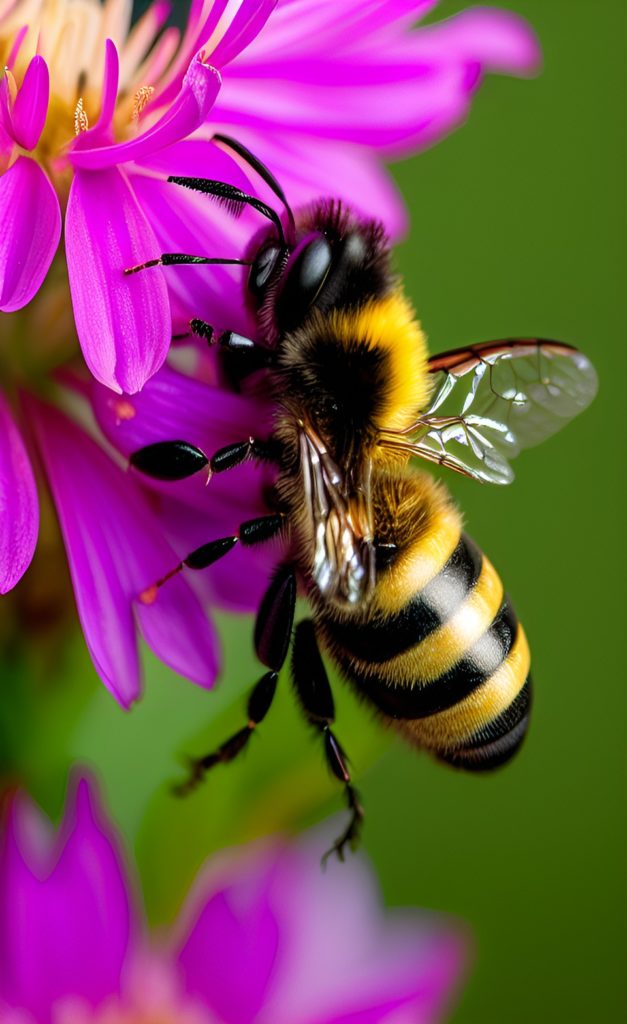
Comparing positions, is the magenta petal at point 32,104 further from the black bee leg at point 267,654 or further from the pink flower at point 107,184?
the black bee leg at point 267,654

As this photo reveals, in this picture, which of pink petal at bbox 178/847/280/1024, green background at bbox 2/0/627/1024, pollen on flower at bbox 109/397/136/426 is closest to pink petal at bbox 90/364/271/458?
pollen on flower at bbox 109/397/136/426

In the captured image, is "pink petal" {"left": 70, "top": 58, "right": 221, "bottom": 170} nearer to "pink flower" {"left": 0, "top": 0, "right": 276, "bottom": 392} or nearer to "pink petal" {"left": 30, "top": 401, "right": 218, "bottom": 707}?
"pink flower" {"left": 0, "top": 0, "right": 276, "bottom": 392}

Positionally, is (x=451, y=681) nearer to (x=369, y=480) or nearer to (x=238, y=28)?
(x=369, y=480)

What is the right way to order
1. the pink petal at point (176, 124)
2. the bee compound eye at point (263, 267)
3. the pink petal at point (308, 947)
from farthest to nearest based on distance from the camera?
the pink petal at point (308, 947) < the bee compound eye at point (263, 267) < the pink petal at point (176, 124)

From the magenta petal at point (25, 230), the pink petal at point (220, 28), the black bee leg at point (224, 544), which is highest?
the pink petal at point (220, 28)

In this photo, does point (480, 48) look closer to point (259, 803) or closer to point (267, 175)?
point (267, 175)

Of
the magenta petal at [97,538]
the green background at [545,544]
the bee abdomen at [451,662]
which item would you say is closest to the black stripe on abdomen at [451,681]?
the bee abdomen at [451,662]

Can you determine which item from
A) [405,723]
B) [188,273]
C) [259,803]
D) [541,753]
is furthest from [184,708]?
[541,753]

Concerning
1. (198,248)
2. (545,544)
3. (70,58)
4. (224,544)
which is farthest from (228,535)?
(545,544)
